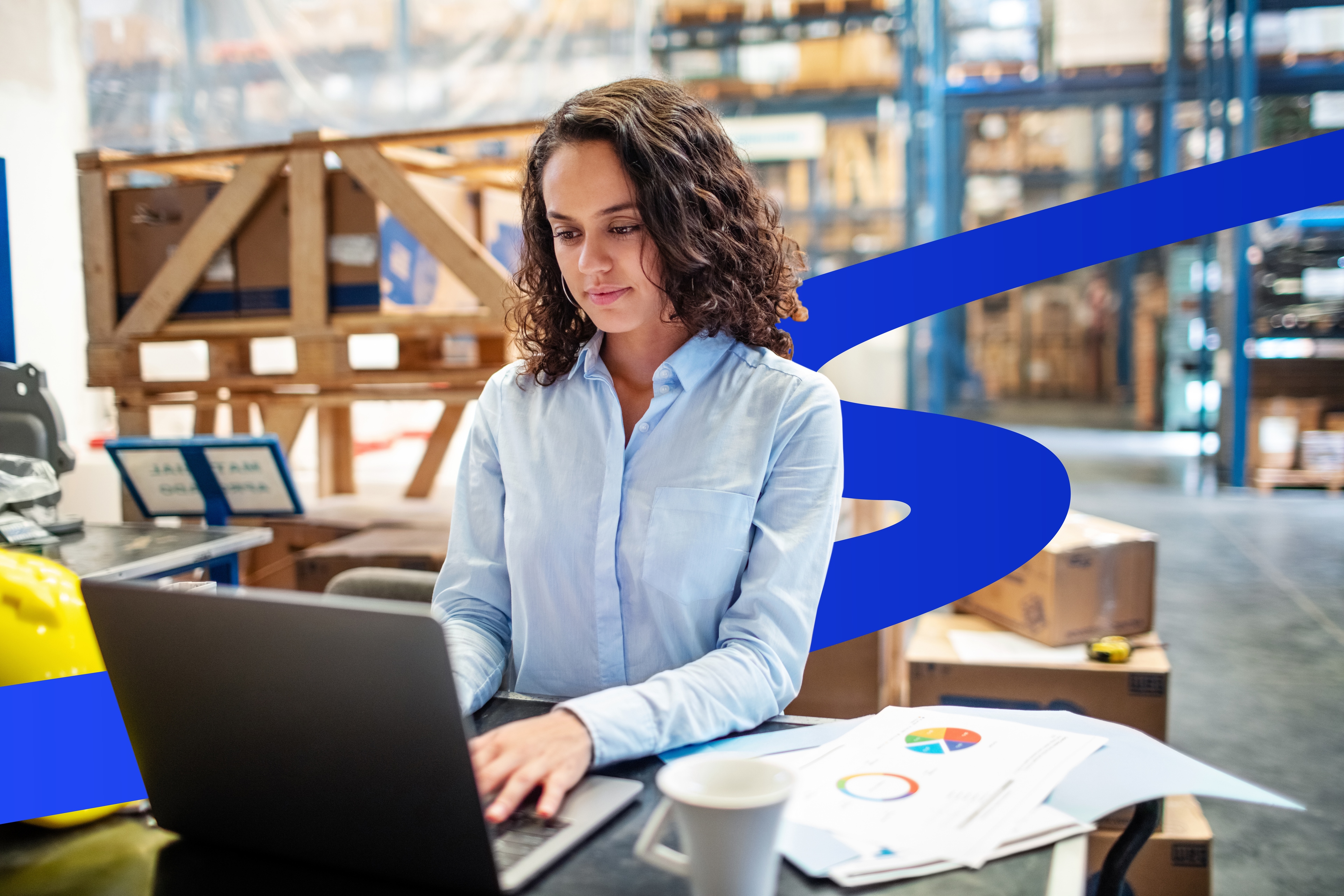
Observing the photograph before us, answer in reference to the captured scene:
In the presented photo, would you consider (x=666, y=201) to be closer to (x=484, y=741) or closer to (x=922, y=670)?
(x=484, y=741)

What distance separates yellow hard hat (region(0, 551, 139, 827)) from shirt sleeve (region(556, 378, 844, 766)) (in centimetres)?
52

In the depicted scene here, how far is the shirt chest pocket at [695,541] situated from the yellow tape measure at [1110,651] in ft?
5.41

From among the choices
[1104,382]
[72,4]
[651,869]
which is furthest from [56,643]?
[1104,382]

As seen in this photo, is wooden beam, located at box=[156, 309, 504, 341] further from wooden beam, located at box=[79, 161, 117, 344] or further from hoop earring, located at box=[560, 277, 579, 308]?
hoop earring, located at box=[560, 277, 579, 308]

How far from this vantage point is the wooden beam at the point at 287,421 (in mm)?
3674

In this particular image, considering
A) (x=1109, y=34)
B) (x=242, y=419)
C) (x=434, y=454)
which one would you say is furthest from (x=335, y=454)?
(x=1109, y=34)

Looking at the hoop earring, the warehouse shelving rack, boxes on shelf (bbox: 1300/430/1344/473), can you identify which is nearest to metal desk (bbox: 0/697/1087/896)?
the hoop earring

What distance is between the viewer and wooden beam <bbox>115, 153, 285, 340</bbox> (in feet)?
11.6

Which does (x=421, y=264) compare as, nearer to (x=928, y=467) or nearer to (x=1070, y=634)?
(x=928, y=467)

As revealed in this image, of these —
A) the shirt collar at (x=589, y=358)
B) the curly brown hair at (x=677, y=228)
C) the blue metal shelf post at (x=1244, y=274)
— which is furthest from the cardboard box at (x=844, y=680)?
the blue metal shelf post at (x=1244, y=274)

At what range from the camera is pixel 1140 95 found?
9062 mm

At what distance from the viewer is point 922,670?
8.84 feet

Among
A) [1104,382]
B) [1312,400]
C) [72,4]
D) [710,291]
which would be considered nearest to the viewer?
[710,291]

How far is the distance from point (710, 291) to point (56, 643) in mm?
923
